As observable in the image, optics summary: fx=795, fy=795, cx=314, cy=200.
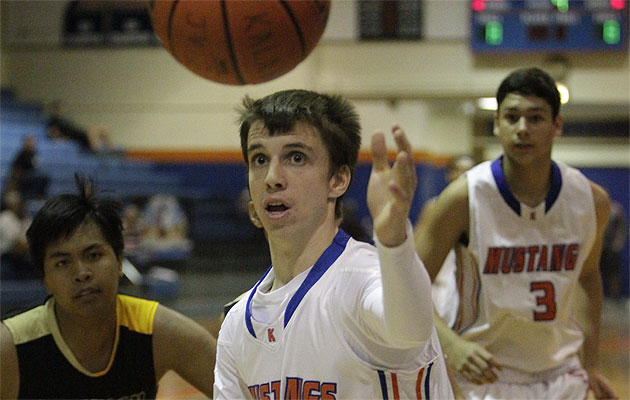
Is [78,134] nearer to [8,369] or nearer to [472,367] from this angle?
[8,369]

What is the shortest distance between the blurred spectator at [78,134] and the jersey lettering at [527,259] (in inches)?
406

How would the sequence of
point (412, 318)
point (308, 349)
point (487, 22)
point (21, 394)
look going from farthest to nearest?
point (487, 22) → point (21, 394) → point (308, 349) → point (412, 318)

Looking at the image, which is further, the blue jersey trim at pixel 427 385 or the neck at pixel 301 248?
the neck at pixel 301 248

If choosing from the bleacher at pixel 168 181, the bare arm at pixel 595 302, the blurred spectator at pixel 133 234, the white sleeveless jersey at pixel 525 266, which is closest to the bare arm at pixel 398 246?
the white sleeveless jersey at pixel 525 266

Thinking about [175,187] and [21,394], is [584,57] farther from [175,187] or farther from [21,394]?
[21,394]

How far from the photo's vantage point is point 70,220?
2.73 m

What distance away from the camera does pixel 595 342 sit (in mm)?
3395

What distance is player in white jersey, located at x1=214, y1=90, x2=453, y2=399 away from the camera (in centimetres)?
180

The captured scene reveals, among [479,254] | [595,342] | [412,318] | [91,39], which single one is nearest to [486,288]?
[479,254]

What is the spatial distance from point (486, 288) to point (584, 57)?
9.90 metres

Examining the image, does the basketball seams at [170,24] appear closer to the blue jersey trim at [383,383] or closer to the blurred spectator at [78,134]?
the blue jersey trim at [383,383]

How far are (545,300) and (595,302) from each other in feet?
1.30

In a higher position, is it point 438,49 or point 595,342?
point 438,49

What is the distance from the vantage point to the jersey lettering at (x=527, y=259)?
314 cm
